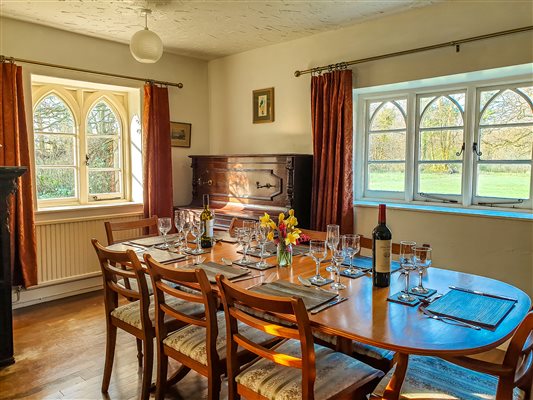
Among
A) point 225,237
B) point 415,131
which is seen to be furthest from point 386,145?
point 225,237

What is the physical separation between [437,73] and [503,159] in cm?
83

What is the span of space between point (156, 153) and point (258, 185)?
125 centimetres

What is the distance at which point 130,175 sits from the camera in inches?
179

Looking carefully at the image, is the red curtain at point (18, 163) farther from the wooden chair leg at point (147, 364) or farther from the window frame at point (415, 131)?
the window frame at point (415, 131)

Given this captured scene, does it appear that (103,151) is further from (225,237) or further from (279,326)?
(279,326)

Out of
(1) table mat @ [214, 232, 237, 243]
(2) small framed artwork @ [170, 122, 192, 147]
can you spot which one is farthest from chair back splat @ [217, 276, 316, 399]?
(2) small framed artwork @ [170, 122, 192, 147]

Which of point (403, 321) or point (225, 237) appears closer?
point (403, 321)

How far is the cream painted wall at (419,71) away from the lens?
2818 millimetres

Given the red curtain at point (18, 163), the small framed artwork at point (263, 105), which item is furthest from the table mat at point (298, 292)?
the small framed artwork at point (263, 105)

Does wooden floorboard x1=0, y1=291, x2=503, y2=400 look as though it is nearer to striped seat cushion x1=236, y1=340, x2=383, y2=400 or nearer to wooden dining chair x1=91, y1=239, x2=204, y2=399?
wooden dining chair x1=91, y1=239, x2=204, y2=399

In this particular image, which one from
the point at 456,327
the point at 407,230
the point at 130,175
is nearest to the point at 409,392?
the point at 456,327

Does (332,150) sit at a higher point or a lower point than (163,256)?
higher

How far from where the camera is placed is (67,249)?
155 inches

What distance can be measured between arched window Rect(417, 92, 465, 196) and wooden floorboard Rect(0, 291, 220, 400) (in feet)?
7.81
